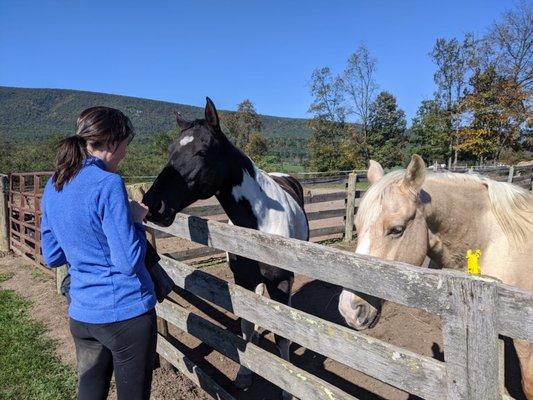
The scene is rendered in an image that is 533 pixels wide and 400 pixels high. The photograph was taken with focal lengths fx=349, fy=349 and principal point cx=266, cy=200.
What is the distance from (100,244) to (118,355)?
0.57 m

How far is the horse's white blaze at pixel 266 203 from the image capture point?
9.99 ft

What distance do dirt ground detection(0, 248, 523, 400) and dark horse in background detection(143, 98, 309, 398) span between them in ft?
1.64

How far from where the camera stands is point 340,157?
3475 centimetres

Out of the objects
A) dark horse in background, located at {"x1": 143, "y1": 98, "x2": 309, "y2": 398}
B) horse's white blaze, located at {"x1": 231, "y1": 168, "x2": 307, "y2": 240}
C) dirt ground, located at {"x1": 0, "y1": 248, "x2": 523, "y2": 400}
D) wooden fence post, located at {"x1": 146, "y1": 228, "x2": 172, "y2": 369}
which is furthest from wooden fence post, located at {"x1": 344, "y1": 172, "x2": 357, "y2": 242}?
wooden fence post, located at {"x1": 146, "y1": 228, "x2": 172, "y2": 369}

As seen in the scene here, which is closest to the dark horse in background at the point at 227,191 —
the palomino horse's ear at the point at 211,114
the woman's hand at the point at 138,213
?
the palomino horse's ear at the point at 211,114

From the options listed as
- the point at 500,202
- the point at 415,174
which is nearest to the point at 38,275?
the point at 415,174

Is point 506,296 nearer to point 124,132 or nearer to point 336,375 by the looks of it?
point 124,132

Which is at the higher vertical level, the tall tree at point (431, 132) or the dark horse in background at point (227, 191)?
Answer: the tall tree at point (431, 132)

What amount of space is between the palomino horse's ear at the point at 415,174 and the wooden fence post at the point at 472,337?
0.86m

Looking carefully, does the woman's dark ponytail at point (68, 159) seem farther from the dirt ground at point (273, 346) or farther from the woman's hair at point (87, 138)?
the dirt ground at point (273, 346)

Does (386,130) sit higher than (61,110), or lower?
lower

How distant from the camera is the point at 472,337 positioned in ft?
3.84

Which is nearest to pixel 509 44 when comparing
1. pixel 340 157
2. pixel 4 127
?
pixel 340 157

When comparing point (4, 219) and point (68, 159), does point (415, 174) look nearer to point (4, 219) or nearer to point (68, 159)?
point (68, 159)
